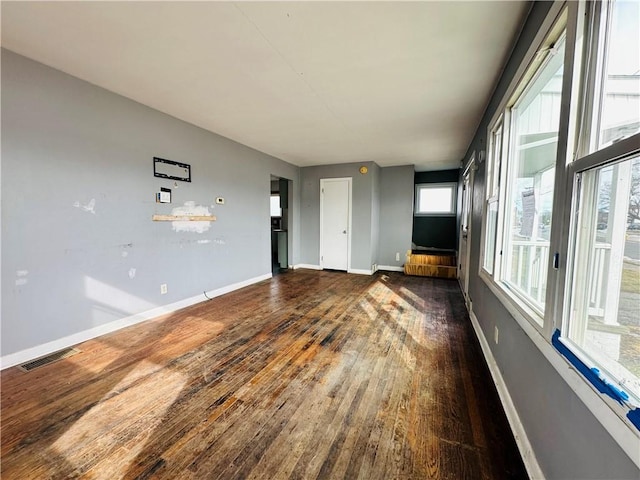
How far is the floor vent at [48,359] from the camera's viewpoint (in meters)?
2.02

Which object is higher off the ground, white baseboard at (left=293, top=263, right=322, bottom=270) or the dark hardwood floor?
white baseboard at (left=293, top=263, right=322, bottom=270)

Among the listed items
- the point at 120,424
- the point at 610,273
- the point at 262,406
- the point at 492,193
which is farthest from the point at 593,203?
the point at 120,424

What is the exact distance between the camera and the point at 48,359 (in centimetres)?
214

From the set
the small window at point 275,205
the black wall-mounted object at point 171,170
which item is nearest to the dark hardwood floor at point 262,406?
the black wall-mounted object at point 171,170

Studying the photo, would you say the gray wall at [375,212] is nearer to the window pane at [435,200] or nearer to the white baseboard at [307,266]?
the white baseboard at [307,266]

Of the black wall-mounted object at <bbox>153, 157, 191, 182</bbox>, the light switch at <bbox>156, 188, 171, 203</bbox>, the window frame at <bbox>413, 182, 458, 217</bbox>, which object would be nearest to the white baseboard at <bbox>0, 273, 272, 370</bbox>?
the light switch at <bbox>156, 188, 171, 203</bbox>

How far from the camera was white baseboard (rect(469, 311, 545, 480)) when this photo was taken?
116 centimetres

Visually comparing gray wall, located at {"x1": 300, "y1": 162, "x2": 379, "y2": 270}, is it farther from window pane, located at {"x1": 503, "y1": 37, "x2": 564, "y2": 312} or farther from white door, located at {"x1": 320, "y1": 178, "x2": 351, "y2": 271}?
window pane, located at {"x1": 503, "y1": 37, "x2": 564, "y2": 312}

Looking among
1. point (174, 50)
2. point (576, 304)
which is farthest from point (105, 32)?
point (576, 304)

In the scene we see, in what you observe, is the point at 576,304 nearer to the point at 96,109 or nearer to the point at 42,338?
the point at 42,338

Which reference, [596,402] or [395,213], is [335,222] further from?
[596,402]

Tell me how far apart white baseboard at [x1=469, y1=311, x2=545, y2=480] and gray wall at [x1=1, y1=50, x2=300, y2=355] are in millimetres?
3368

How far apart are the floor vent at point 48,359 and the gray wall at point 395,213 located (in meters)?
5.28

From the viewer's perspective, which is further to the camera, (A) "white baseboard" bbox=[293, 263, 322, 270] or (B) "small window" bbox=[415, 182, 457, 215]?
(B) "small window" bbox=[415, 182, 457, 215]
